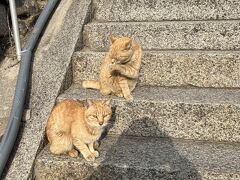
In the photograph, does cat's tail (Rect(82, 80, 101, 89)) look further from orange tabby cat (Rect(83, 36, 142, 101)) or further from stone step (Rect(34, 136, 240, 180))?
stone step (Rect(34, 136, 240, 180))

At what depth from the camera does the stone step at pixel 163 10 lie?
3580 mm

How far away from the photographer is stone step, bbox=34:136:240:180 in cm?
238

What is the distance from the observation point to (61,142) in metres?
2.58

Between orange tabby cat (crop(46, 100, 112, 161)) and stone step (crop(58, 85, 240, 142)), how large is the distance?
14.9 inches

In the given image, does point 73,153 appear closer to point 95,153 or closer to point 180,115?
point 95,153

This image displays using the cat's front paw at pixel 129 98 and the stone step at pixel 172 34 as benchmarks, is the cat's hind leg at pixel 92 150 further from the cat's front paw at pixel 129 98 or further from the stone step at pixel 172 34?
the stone step at pixel 172 34

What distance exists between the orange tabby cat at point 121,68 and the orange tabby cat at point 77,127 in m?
0.42

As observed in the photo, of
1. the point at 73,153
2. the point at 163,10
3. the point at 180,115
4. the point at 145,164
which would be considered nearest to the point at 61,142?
the point at 73,153

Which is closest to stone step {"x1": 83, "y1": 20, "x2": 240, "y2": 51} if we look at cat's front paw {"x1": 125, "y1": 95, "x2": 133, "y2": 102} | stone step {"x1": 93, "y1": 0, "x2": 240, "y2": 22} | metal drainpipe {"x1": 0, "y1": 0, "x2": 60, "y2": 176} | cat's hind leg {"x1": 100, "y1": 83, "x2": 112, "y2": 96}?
stone step {"x1": 93, "y1": 0, "x2": 240, "y2": 22}

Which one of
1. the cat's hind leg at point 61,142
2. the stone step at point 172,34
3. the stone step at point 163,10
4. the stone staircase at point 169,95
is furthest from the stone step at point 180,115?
the stone step at point 163,10

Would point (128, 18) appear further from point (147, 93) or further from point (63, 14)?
point (147, 93)

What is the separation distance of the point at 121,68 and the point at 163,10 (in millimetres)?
1190

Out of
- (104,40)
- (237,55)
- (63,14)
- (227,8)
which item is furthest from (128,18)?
(237,55)

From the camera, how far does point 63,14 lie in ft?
12.7
